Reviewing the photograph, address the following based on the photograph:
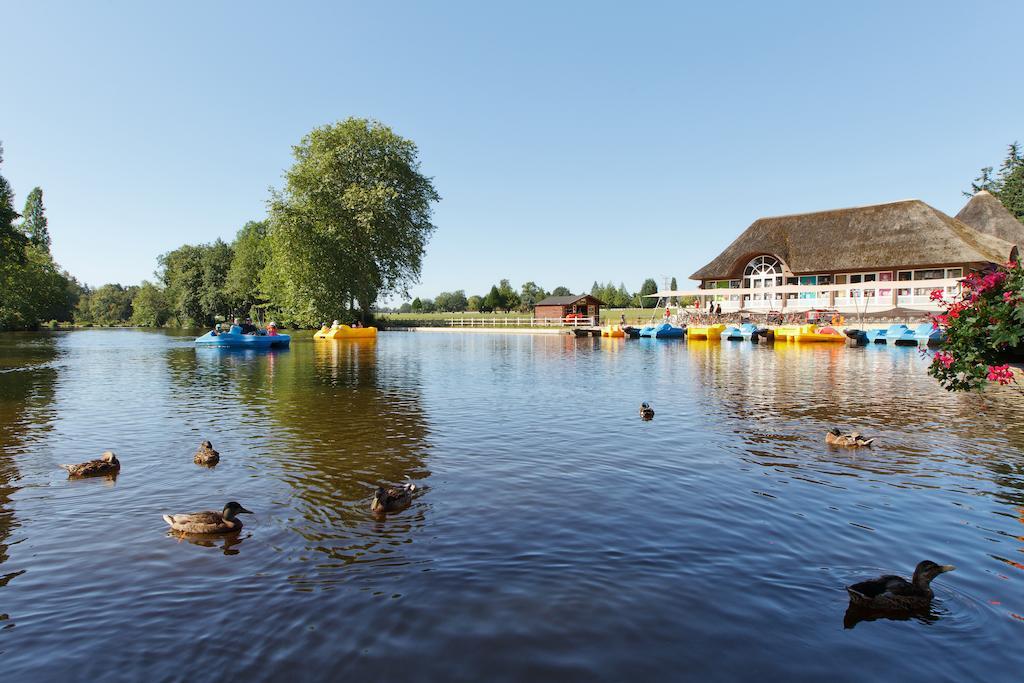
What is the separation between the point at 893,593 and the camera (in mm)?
5531

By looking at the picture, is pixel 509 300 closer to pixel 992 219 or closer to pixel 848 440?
pixel 992 219

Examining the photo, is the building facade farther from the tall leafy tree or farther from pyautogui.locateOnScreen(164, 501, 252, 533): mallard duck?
the tall leafy tree

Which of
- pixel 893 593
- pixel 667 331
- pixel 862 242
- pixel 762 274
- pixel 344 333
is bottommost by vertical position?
pixel 893 593

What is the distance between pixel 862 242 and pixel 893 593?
6510 cm

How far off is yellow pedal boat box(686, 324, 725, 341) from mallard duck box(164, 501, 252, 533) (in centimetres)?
5270

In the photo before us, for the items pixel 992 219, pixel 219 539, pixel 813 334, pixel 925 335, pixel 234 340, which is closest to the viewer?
pixel 219 539

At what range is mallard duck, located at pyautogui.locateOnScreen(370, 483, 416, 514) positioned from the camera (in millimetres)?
8266

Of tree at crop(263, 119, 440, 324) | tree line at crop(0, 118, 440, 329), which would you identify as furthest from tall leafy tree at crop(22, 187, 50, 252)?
tree at crop(263, 119, 440, 324)

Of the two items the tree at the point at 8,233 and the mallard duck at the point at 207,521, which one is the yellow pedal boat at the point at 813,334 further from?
the tree at the point at 8,233

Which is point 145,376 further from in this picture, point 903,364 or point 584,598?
point 903,364

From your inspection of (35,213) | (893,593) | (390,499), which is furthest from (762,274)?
(35,213)

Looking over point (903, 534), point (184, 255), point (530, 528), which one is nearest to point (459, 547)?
point (530, 528)

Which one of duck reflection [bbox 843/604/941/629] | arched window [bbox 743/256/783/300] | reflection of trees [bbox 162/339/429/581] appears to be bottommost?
duck reflection [bbox 843/604/941/629]

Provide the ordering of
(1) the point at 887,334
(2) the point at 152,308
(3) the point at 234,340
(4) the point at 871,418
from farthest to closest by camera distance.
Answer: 1. (2) the point at 152,308
2. (1) the point at 887,334
3. (3) the point at 234,340
4. (4) the point at 871,418
